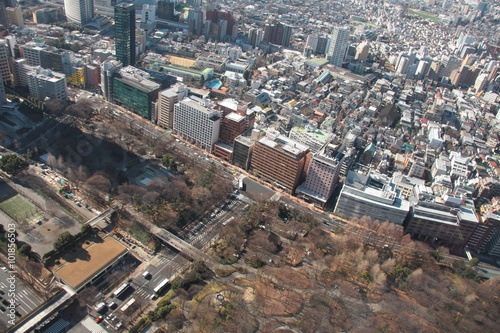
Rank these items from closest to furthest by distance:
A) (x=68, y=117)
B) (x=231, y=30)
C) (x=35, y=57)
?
(x=68, y=117) → (x=35, y=57) → (x=231, y=30)

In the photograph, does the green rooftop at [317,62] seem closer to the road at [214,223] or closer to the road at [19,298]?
the road at [214,223]

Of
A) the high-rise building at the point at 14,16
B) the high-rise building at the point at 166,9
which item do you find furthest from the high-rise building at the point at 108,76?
the high-rise building at the point at 166,9

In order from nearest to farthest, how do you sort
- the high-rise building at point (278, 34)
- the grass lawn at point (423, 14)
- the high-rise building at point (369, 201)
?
the high-rise building at point (369, 201) → the high-rise building at point (278, 34) → the grass lawn at point (423, 14)

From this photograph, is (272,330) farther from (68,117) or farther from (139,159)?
(68,117)

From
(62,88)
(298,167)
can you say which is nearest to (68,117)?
(62,88)

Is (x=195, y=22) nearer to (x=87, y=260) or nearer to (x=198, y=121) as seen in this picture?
(x=198, y=121)

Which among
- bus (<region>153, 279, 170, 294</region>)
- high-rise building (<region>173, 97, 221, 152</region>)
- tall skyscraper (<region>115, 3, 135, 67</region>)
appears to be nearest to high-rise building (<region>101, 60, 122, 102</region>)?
tall skyscraper (<region>115, 3, 135, 67</region>)

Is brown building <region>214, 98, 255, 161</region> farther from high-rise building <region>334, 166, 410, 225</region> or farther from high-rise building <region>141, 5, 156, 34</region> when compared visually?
high-rise building <region>141, 5, 156, 34</region>
